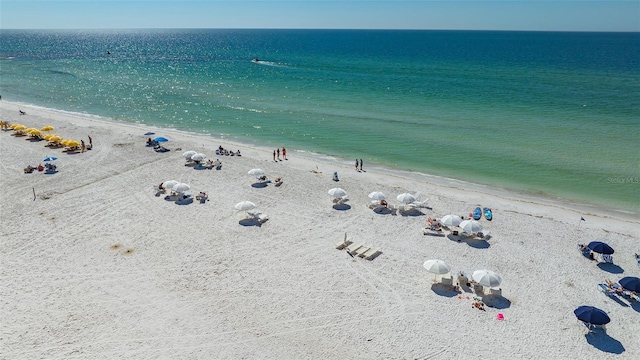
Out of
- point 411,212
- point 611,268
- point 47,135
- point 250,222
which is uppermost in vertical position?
point 47,135

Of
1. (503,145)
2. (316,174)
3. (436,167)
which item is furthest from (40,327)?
(503,145)

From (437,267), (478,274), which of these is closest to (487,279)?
(478,274)

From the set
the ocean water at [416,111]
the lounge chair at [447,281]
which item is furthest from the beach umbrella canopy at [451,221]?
the ocean water at [416,111]

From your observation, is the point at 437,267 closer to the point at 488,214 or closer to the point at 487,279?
the point at 487,279

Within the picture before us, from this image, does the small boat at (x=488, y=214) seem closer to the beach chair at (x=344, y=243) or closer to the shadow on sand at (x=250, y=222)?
the beach chair at (x=344, y=243)

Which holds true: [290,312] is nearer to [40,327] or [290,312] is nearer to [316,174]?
[40,327]
